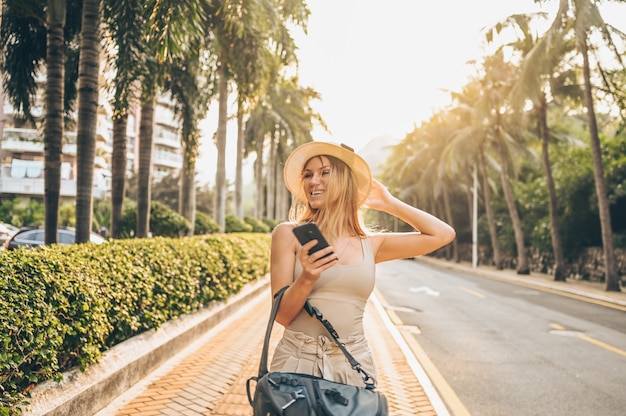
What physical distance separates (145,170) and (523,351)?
400 inches

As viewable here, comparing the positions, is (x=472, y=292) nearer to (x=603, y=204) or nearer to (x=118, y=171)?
(x=603, y=204)

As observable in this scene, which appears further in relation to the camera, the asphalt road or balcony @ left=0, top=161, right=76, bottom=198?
balcony @ left=0, top=161, right=76, bottom=198

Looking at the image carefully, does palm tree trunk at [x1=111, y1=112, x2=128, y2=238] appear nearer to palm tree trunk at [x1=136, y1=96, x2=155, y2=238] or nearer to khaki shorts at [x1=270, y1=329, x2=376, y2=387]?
palm tree trunk at [x1=136, y1=96, x2=155, y2=238]

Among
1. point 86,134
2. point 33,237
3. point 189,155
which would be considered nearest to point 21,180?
point 33,237

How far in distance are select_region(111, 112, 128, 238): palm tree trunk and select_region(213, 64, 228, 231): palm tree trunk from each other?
21.2ft

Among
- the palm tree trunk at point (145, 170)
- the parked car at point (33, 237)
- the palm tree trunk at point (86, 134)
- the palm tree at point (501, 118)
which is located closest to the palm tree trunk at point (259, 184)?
the palm tree at point (501, 118)

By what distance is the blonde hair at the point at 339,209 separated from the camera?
8.35 feet

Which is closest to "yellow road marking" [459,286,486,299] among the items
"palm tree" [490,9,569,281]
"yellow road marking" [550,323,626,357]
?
"yellow road marking" [550,323,626,357]

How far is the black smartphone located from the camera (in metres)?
2.14

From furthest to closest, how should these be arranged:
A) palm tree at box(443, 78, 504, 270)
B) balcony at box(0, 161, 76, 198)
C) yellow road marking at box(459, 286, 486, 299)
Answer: balcony at box(0, 161, 76, 198) → palm tree at box(443, 78, 504, 270) → yellow road marking at box(459, 286, 486, 299)

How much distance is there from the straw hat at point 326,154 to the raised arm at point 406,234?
0.33 feet

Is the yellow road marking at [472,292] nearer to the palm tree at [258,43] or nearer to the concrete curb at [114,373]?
the palm tree at [258,43]

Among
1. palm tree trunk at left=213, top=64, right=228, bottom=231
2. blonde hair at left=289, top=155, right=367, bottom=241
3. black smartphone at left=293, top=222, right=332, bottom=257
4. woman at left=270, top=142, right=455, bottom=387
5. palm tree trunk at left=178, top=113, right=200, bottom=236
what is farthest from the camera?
palm tree trunk at left=213, top=64, right=228, bottom=231

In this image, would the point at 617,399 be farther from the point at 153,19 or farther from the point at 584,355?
the point at 153,19
